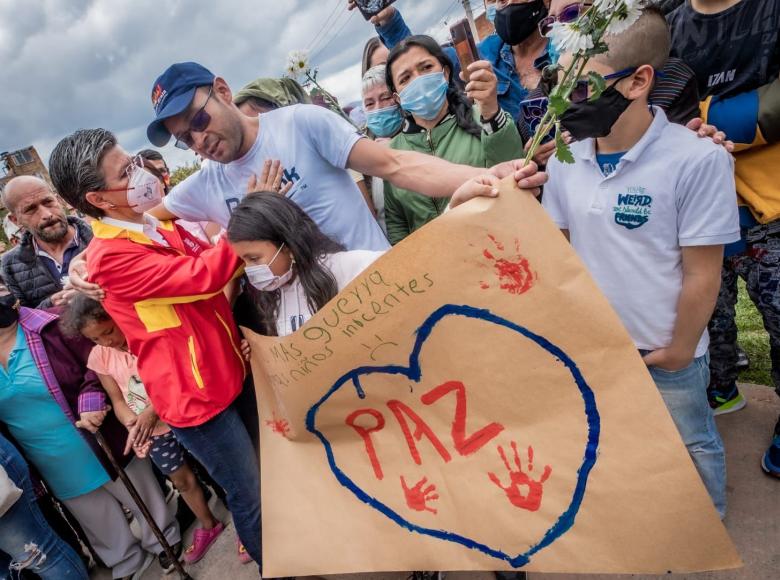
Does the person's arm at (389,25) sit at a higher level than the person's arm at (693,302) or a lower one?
higher

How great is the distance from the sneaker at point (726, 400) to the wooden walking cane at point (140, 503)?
305 cm

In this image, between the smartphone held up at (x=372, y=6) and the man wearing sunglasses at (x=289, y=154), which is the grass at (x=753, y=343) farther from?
the smartphone held up at (x=372, y=6)

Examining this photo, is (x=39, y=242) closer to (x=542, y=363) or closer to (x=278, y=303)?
(x=278, y=303)

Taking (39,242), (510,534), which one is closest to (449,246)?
(510,534)

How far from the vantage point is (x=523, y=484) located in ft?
3.92

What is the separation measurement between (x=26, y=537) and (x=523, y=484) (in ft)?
8.59

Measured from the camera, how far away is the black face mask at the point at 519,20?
2340 millimetres

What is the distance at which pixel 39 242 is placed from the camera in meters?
3.40

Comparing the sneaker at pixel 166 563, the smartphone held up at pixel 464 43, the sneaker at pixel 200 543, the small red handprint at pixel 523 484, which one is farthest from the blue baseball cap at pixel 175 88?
the sneaker at pixel 166 563

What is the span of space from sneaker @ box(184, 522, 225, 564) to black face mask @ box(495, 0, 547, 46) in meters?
3.38

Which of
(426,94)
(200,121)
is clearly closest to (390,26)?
(426,94)

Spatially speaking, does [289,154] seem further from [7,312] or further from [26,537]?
[26,537]

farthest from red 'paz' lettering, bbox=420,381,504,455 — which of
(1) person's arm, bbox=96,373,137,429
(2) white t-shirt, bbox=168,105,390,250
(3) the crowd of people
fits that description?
(1) person's arm, bbox=96,373,137,429

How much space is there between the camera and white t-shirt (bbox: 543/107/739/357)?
1.35 meters
